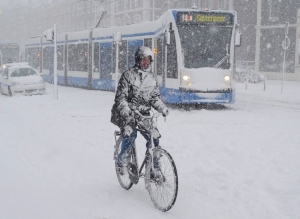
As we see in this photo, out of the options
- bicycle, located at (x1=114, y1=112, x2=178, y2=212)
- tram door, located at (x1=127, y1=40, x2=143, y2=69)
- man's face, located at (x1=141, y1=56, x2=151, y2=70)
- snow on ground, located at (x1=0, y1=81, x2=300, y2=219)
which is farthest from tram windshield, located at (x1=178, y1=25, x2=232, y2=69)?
bicycle, located at (x1=114, y1=112, x2=178, y2=212)

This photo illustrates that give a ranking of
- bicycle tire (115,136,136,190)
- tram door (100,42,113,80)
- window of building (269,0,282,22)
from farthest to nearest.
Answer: window of building (269,0,282,22)
tram door (100,42,113,80)
bicycle tire (115,136,136,190)

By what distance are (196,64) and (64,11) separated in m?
83.1

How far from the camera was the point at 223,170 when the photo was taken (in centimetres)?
716

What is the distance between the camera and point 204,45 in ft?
49.5

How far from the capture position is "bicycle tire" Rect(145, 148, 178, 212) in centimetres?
517

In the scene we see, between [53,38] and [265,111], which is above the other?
[53,38]

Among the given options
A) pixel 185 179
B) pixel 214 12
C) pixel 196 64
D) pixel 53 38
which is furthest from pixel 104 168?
pixel 53 38

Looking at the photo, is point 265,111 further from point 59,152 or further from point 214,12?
point 59,152

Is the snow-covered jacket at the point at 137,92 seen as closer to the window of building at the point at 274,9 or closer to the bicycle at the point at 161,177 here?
the bicycle at the point at 161,177

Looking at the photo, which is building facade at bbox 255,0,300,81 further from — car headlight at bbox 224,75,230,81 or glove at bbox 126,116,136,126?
glove at bbox 126,116,136,126

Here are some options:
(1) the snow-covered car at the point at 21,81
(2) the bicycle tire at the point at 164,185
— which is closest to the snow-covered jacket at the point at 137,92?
(2) the bicycle tire at the point at 164,185

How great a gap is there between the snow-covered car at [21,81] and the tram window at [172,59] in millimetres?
7656

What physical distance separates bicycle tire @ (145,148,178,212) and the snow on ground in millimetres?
123

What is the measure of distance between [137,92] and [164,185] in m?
1.16
